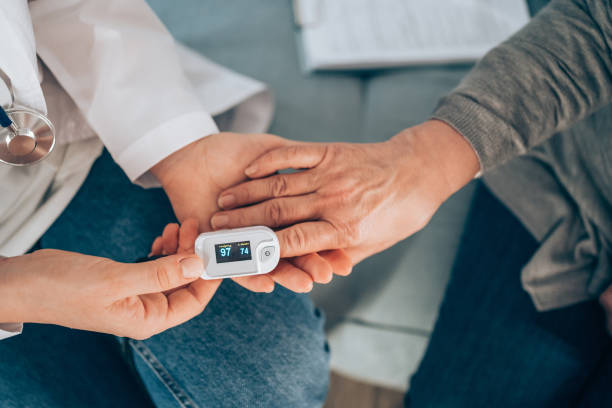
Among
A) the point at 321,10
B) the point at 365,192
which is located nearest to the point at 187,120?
the point at 365,192

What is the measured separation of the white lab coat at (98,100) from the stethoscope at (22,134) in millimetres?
106

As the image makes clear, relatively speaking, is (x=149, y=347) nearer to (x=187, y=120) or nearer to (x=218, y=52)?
(x=187, y=120)

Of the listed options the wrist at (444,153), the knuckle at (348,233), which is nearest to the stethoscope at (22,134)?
the knuckle at (348,233)

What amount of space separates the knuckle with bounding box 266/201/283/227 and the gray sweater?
36 centimetres

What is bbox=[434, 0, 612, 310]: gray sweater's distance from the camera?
70 cm

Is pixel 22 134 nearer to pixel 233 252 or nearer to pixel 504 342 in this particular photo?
pixel 233 252

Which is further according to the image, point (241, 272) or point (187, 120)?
point (187, 120)

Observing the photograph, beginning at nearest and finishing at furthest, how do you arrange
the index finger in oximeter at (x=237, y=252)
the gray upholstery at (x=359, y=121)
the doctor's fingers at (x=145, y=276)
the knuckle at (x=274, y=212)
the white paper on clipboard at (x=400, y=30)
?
the doctor's fingers at (x=145, y=276)
the index finger in oximeter at (x=237, y=252)
the knuckle at (x=274, y=212)
the gray upholstery at (x=359, y=121)
the white paper on clipboard at (x=400, y=30)

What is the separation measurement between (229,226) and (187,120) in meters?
0.21

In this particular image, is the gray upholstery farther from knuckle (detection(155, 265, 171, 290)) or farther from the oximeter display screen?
knuckle (detection(155, 265, 171, 290))

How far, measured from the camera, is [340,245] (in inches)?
28.2

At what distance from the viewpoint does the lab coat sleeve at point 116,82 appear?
695 millimetres

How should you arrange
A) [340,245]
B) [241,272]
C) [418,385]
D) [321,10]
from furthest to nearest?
[321,10], [418,385], [340,245], [241,272]

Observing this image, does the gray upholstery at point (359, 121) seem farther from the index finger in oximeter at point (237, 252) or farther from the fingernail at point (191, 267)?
the fingernail at point (191, 267)
